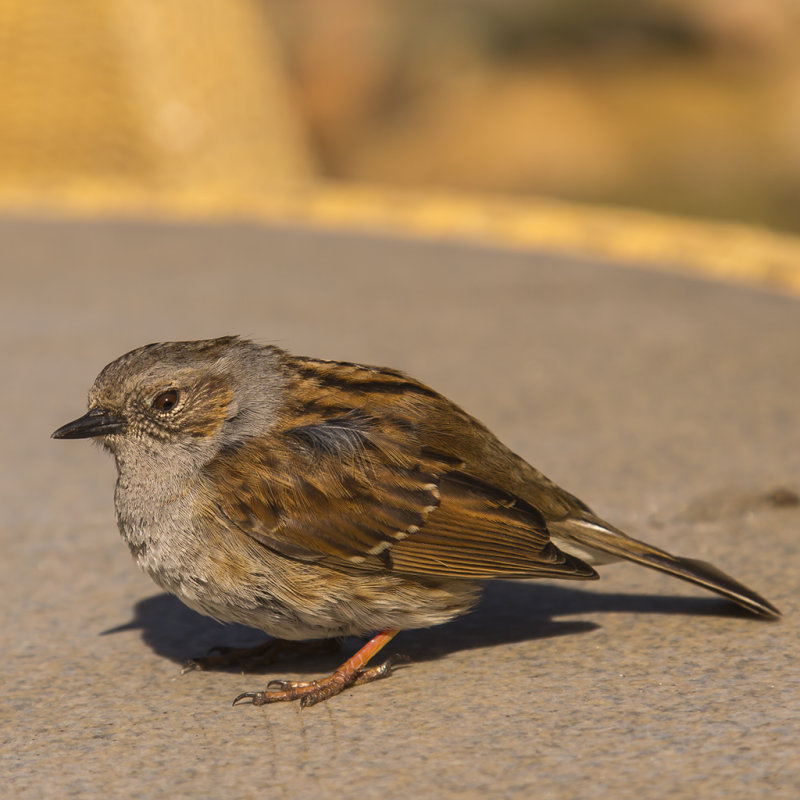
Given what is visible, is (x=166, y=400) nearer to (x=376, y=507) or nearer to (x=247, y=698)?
(x=376, y=507)

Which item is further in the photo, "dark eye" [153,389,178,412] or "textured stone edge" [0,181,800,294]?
"textured stone edge" [0,181,800,294]

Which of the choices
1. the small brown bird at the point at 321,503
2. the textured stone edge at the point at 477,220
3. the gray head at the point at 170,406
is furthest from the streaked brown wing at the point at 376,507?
the textured stone edge at the point at 477,220

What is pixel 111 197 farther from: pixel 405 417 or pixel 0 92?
pixel 405 417

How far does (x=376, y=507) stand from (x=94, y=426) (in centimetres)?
79

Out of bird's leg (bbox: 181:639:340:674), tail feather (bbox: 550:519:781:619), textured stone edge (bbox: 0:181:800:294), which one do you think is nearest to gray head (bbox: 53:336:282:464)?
bird's leg (bbox: 181:639:340:674)

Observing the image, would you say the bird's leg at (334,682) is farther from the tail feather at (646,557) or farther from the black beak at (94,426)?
the black beak at (94,426)

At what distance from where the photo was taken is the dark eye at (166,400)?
146 inches

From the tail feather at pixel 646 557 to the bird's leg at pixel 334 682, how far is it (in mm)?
559

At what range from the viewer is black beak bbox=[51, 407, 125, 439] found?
3689mm

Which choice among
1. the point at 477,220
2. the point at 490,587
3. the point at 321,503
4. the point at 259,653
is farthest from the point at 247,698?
the point at 477,220

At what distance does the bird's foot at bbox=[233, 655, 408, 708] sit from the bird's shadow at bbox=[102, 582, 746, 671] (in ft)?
0.55

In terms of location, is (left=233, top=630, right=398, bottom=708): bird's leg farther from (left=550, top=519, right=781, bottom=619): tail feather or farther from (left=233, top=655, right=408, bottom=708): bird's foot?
(left=550, top=519, right=781, bottom=619): tail feather

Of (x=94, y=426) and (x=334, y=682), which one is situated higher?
(x=94, y=426)

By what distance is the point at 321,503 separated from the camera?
3475 millimetres
